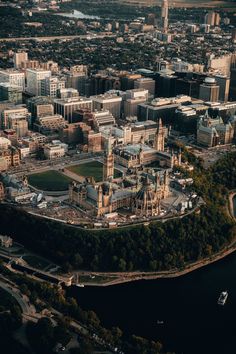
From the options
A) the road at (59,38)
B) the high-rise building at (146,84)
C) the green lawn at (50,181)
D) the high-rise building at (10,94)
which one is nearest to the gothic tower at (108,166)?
the green lawn at (50,181)

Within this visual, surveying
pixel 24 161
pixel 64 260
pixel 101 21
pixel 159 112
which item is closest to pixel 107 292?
pixel 64 260

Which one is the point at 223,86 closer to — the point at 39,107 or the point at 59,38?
the point at 39,107

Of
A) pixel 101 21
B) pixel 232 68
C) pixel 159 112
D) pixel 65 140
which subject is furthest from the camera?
pixel 101 21

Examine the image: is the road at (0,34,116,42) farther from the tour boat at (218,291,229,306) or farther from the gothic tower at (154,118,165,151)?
the tour boat at (218,291,229,306)

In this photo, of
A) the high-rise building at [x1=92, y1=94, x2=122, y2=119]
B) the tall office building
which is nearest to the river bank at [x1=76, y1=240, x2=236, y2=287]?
the high-rise building at [x1=92, y1=94, x2=122, y2=119]

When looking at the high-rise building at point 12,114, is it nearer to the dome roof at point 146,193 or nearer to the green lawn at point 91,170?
the green lawn at point 91,170

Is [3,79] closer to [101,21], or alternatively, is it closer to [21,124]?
[21,124]
